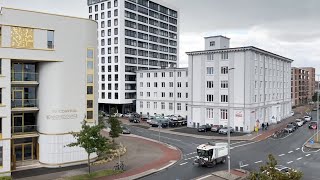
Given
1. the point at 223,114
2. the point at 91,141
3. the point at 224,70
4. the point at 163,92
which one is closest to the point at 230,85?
the point at 224,70

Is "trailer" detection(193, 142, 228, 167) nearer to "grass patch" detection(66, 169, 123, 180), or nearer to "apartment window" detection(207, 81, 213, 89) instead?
"grass patch" detection(66, 169, 123, 180)

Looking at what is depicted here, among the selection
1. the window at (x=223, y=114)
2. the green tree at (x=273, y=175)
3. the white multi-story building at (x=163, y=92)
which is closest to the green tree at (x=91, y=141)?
the green tree at (x=273, y=175)

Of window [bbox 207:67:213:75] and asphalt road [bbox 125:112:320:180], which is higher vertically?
window [bbox 207:67:213:75]

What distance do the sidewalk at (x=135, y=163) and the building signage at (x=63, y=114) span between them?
5.61 meters

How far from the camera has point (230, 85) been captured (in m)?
63.1

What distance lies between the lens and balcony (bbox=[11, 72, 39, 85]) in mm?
34719

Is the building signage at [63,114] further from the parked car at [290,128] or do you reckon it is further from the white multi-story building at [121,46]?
the white multi-story building at [121,46]

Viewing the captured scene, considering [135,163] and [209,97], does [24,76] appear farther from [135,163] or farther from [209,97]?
[209,97]

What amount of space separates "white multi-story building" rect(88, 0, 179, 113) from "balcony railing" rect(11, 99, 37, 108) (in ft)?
182

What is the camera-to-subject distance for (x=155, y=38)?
11006cm

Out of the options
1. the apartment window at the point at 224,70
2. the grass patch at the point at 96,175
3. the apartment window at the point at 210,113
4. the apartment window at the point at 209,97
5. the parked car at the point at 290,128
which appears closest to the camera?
the grass patch at the point at 96,175

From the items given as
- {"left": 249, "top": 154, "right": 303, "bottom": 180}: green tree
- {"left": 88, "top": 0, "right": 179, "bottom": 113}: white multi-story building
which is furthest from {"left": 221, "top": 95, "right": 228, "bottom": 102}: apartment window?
{"left": 249, "top": 154, "right": 303, "bottom": 180}: green tree

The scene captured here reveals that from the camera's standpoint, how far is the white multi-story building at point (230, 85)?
201 ft

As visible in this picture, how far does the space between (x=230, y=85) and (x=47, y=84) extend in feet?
125
